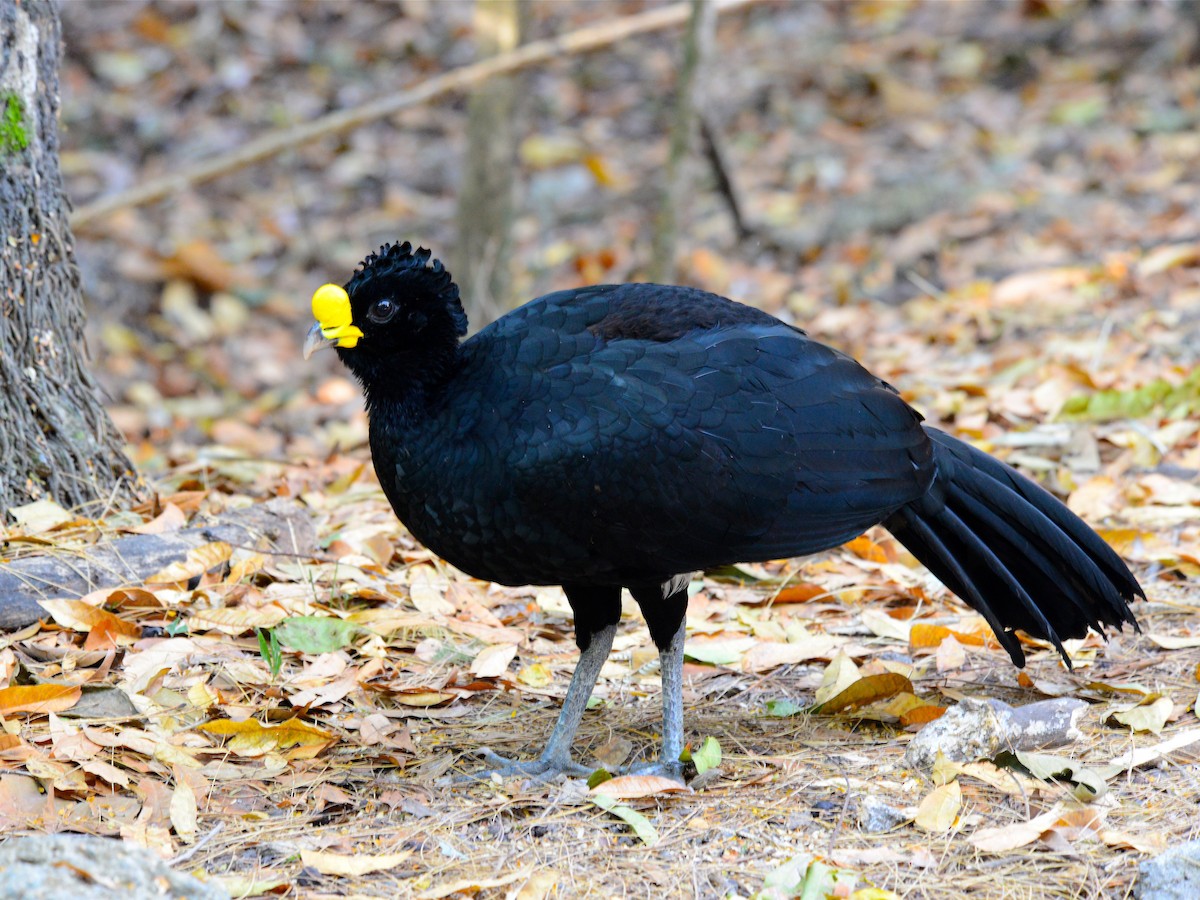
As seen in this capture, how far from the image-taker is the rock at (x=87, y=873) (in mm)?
2266

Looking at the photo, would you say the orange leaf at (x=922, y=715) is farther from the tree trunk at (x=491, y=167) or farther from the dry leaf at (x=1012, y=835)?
the tree trunk at (x=491, y=167)

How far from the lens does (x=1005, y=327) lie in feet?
23.6

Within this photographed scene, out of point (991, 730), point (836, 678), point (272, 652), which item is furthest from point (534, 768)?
point (991, 730)

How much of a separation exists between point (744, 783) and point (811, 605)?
4.45 feet

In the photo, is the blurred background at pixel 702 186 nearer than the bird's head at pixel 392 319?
No

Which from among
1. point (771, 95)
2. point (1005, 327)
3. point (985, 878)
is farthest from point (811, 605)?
point (771, 95)

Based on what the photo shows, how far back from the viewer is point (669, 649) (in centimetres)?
367

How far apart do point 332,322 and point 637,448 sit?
88cm

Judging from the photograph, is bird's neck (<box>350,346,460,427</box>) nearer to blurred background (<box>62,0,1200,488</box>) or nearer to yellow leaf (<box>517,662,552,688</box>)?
yellow leaf (<box>517,662,552,688</box>)

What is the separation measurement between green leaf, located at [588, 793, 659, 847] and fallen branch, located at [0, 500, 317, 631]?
1650 millimetres

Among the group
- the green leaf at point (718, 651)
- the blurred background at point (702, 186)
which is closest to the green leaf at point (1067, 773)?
the green leaf at point (718, 651)

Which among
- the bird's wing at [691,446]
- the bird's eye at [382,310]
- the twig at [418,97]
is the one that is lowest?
the bird's wing at [691,446]

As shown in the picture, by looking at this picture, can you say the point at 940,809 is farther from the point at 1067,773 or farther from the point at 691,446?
the point at 691,446

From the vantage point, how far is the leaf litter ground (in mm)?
3043
